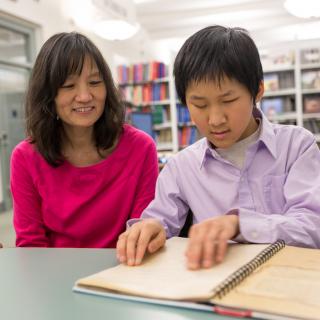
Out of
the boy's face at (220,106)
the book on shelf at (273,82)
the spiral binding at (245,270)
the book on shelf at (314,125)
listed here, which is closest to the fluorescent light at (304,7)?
the book on shelf at (273,82)

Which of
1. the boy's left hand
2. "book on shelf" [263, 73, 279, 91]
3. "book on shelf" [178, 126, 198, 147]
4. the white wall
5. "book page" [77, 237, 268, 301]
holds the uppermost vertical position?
the white wall

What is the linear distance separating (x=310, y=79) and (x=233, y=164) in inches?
208

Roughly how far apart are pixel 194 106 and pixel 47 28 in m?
5.30

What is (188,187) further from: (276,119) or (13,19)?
(276,119)

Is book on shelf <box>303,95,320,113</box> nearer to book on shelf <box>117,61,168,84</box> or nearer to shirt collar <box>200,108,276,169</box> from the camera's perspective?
book on shelf <box>117,61,168,84</box>

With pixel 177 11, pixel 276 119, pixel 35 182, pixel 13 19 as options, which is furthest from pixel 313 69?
pixel 35 182

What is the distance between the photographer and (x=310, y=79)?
5828mm

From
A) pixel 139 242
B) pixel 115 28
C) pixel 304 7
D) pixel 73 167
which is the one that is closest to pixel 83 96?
pixel 73 167

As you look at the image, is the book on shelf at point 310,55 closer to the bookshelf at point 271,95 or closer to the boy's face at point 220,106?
the bookshelf at point 271,95

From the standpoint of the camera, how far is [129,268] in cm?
69

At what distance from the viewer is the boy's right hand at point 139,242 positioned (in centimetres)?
72

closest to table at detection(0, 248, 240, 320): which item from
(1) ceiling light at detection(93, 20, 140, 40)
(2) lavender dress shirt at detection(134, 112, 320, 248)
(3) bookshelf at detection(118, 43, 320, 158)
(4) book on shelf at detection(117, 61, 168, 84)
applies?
(2) lavender dress shirt at detection(134, 112, 320, 248)

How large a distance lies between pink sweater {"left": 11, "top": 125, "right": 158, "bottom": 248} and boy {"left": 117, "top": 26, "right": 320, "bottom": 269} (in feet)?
0.90

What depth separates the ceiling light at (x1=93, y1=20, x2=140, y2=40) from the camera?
5445mm
